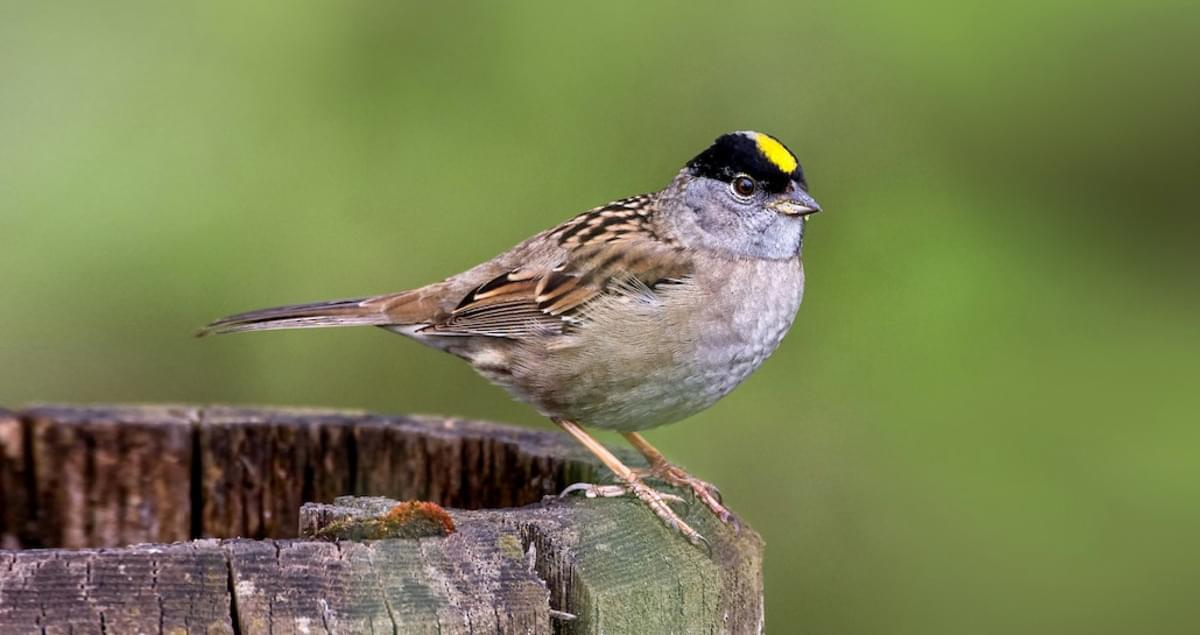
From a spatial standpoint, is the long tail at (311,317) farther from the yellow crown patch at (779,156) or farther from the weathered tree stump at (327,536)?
the yellow crown patch at (779,156)

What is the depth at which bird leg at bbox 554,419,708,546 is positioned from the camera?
11.9 ft

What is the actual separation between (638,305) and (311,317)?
45.7 inches

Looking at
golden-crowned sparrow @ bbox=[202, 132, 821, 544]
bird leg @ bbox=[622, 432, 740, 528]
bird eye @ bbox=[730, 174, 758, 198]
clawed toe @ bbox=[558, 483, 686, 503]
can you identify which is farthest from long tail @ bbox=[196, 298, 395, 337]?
clawed toe @ bbox=[558, 483, 686, 503]

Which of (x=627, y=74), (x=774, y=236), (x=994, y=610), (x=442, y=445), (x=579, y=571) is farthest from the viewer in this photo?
(x=627, y=74)

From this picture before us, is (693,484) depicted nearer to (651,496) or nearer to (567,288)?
(651,496)

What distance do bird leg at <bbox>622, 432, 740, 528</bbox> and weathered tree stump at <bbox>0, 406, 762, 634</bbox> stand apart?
0.08 m

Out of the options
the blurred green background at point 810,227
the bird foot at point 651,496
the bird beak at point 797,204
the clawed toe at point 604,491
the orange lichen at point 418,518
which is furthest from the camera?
the blurred green background at point 810,227

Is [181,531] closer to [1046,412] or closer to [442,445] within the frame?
[442,445]

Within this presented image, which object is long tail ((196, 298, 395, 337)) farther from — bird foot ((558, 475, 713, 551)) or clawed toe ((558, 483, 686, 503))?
clawed toe ((558, 483, 686, 503))

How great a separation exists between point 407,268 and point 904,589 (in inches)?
98.7

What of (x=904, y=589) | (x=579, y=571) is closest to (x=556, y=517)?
(x=579, y=571)

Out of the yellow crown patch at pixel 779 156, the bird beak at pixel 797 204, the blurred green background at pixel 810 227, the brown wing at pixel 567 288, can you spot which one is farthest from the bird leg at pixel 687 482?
the blurred green background at pixel 810 227

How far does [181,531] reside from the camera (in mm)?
4664

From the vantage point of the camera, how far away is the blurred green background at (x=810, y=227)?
6363mm
